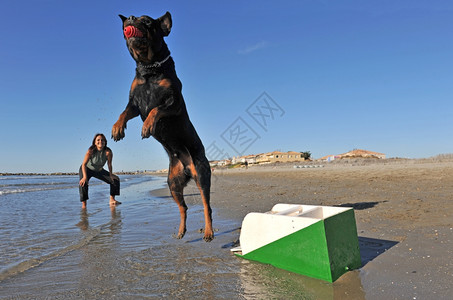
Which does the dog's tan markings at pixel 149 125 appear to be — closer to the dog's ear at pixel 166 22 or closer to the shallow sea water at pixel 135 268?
the dog's ear at pixel 166 22

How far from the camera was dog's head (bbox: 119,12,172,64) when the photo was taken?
2.91m

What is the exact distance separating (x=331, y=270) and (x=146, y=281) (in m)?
1.63

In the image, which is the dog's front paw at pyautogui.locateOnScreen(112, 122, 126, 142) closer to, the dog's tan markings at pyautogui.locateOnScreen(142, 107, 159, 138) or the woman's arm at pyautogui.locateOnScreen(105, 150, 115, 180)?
the dog's tan markings at pyautogui.locateOnScreen(142, 107, 159, 138)

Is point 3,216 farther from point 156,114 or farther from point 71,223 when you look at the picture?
point 156,114

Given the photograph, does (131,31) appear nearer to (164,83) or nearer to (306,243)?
(164,83)

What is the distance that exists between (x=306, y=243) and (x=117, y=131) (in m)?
2.12

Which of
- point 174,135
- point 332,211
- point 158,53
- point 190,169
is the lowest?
point 332,211

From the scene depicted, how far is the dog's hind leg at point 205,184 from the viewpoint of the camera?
3781 mm

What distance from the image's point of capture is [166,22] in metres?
3.23

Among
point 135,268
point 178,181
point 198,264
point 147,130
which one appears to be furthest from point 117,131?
point 198,264

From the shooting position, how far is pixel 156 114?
306 centimetres

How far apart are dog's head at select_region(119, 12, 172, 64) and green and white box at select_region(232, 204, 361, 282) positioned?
2.01 meters

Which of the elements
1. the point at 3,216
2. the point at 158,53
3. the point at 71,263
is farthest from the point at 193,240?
the point at 3,216

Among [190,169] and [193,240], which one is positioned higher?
[190,169]
